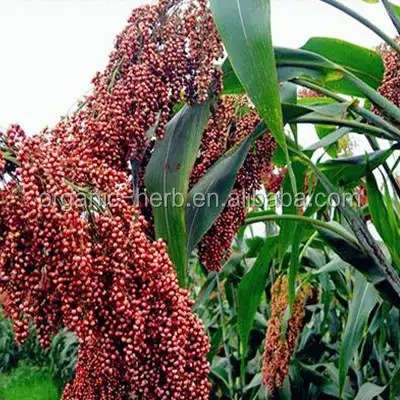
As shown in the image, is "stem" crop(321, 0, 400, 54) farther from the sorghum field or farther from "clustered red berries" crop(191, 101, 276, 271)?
"clustered red berries" crop(191, 101, 276, 271)

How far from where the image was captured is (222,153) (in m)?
1.52

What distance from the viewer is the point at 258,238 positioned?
9.71 ft

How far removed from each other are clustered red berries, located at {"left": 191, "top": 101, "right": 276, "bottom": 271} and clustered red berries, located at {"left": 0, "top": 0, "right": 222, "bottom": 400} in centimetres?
30

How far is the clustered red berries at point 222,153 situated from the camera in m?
1.47

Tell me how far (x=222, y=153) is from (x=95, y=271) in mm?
597

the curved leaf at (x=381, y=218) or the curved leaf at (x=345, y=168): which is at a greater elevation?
the curved leaf at (x=345, y=168)

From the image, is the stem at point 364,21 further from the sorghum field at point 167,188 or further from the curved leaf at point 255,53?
the curved leaf at point 255,53

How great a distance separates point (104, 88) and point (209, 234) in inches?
15.7

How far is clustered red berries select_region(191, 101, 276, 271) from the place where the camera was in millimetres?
1475

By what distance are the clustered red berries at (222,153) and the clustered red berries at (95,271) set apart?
296 millimetres

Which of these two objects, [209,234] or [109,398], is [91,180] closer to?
[109,398]

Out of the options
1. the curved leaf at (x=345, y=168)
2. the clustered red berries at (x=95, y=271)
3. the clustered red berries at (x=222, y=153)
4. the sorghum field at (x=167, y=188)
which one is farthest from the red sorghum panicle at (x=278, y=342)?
the clustered red berries at (x=95, y=271)

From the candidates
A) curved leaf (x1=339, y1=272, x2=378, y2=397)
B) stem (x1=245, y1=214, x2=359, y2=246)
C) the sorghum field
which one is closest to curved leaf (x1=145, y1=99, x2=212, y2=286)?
the sorghum field

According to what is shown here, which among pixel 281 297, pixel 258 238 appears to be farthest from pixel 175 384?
pixel 258 238
